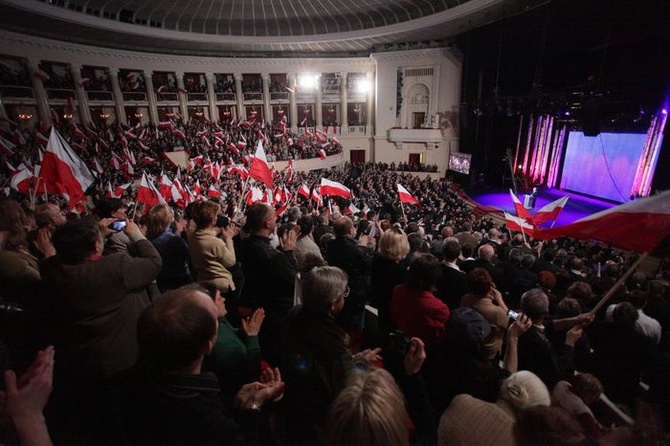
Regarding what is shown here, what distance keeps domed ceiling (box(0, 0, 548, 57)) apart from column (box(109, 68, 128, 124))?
1.76 m

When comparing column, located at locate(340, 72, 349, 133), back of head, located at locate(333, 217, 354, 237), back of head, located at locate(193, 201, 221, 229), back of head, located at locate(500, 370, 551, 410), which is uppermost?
column, located at locate(340, 72, 349, 133)

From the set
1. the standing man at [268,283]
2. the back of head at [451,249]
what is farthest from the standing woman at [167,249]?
the back of head at [451,249]

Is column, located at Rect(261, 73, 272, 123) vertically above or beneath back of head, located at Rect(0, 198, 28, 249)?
above

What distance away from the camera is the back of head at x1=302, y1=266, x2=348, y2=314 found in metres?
1.81

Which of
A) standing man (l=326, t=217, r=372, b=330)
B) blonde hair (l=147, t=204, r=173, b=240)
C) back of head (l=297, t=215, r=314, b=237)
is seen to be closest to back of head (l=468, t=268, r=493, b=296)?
standing man (l=326, t=217, r=372, b=330)

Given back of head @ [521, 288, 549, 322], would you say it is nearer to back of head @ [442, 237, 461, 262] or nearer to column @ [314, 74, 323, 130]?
back of head @ [442, 237, 461, 262]

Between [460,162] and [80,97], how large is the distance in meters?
23.9

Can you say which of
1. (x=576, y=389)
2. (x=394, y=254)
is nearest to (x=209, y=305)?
(x=394, y=254)

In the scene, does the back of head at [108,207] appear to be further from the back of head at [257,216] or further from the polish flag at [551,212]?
the polish flag at [551,212]

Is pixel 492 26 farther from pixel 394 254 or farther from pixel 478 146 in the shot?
pixel 394 254

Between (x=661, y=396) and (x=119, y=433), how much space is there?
3.48 m

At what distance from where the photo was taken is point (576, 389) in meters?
2.21

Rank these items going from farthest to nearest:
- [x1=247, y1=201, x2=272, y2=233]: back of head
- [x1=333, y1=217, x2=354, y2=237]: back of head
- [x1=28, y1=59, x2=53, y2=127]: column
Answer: [x1=28, y1=59, x2=53, y2=127]: column
[x1=333, y1=217, x2=354, y2=237]: back of head
[x1=247, y1=201, x2=272, y2=233]: back of head

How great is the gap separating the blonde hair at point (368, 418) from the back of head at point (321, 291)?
2.21ft
